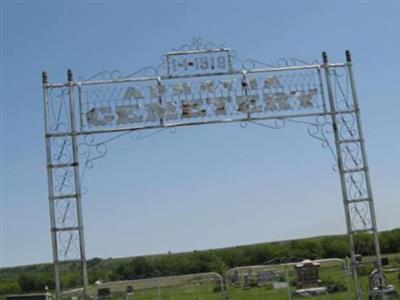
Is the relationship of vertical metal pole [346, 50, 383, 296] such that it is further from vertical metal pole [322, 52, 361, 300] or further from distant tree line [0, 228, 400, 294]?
distant tree line [0, 228, 400, 294]

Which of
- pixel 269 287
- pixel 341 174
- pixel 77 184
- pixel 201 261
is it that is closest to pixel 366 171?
pixel 341 174

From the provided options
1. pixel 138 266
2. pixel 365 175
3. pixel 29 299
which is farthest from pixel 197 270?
pixel 365 175

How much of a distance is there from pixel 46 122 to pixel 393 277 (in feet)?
65.7

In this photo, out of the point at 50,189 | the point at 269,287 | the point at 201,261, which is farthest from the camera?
the point at 201,261

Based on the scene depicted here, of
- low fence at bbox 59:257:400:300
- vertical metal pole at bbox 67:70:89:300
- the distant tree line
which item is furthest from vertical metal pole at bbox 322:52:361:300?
the distant tree line

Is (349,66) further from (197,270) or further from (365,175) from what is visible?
(197,270)

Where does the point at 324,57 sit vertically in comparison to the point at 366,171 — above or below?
above

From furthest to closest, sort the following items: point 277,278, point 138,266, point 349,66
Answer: point 138,266, point 277,278, point 349,66

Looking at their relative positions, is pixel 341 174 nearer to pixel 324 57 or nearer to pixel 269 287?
pixel 324 57

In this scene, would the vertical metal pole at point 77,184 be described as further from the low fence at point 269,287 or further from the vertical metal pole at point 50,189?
the low fence at point 269,287

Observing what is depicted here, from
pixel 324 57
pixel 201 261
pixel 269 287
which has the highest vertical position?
pixel 324 57

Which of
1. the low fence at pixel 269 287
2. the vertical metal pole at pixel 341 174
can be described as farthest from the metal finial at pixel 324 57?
the low fence at pixel 269 287

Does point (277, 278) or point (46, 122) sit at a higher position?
point (46, 122)

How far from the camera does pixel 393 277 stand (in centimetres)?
2666
